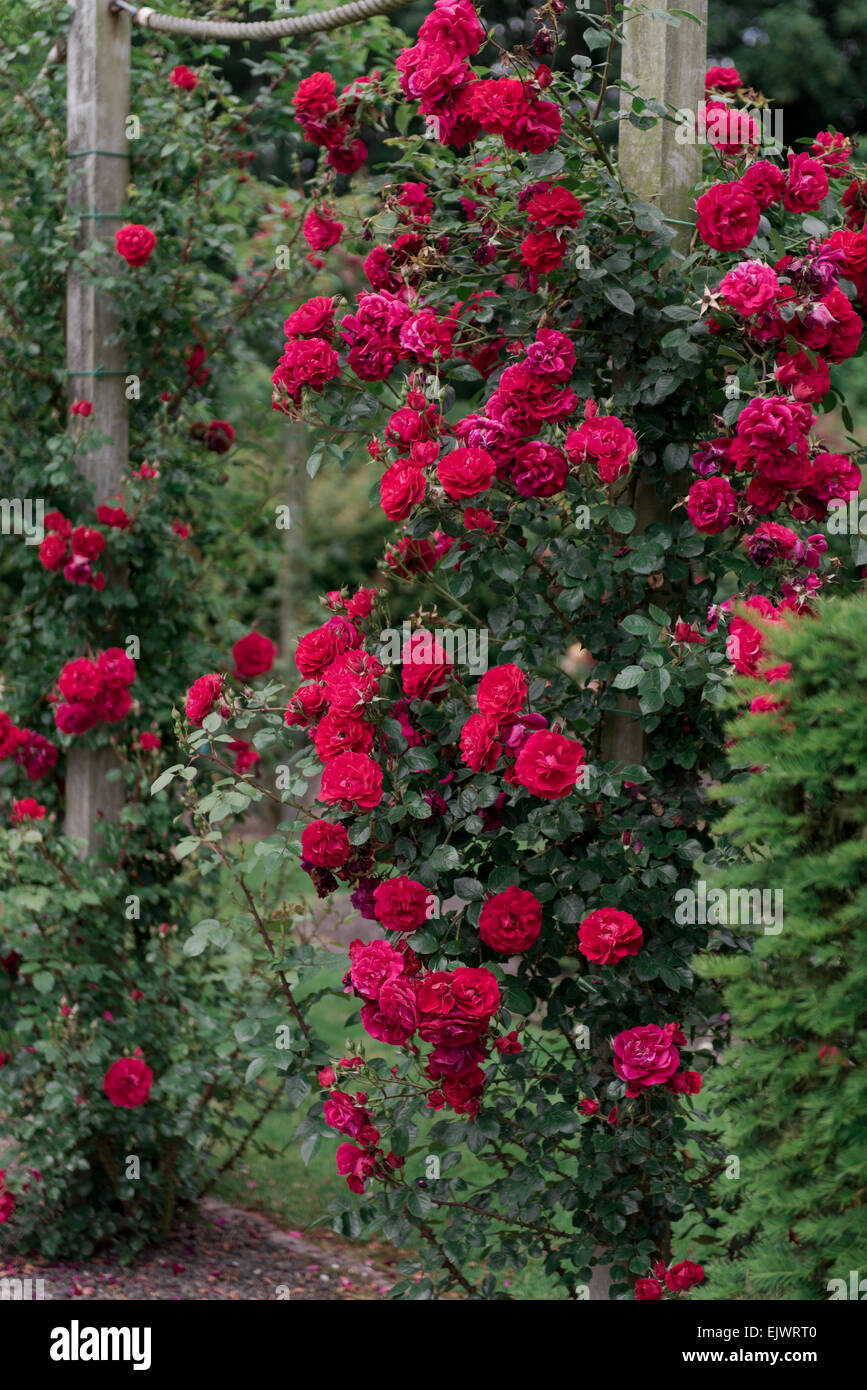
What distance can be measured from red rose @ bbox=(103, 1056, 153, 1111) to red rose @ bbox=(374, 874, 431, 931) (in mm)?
1396

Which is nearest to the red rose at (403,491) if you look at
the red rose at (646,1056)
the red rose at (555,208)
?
A: the red rose at (555,208)

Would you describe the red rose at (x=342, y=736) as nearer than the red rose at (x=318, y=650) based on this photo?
Yes

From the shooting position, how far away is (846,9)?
10.6 m

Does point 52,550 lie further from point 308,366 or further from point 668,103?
point 668,103

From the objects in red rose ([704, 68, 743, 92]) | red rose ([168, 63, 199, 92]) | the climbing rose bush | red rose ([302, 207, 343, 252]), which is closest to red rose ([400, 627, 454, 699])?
the climbing rose bush

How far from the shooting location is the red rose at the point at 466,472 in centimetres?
209

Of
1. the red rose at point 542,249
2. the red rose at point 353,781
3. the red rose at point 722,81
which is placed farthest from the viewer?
the red rose at point 722,81

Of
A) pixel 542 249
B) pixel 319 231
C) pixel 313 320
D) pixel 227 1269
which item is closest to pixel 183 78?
pixel 319 231

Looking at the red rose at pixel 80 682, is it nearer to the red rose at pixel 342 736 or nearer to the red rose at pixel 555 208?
the red rose at pixel 342 736

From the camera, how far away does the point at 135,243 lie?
3436 millimetres

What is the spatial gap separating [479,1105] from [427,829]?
1.51 feet

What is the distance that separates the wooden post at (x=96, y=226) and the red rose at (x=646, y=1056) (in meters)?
1.92

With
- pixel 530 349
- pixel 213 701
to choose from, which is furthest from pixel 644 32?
pixel 213 701

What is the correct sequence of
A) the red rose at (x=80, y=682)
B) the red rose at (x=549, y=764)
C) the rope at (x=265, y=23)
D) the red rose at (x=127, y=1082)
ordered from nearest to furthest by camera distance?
1. the red rose at (x=549, y=764)
2. the rope at (x=265, y=23)
3. the red rose at (x=127, y=1082)
4. the red rose at (x=80, y=682)
